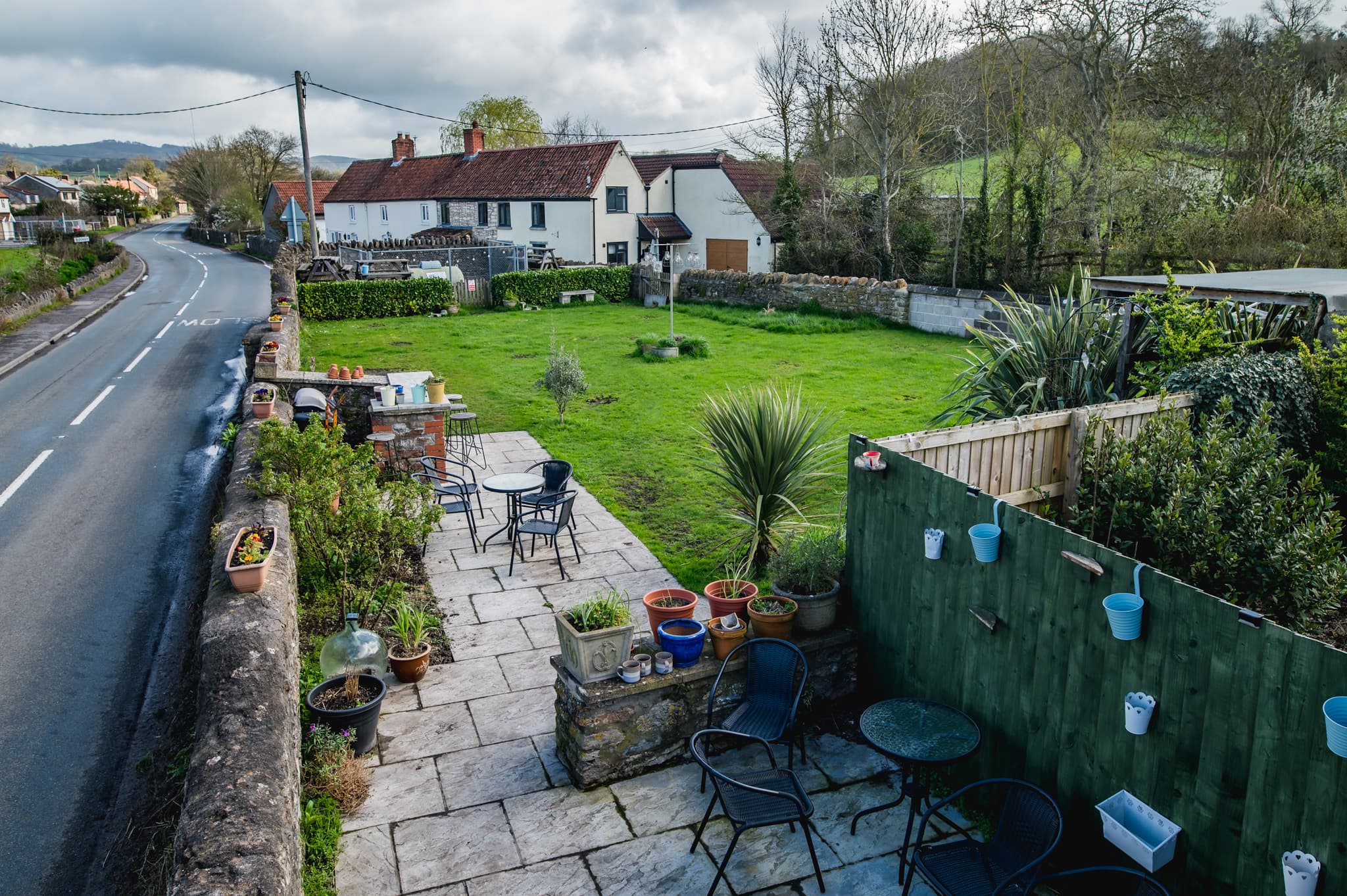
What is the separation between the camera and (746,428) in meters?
6.94

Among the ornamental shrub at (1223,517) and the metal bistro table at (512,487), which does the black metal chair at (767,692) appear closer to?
the ornamental shrub at (1223,517)

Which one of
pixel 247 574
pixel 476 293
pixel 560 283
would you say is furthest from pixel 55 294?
pixel 247 574

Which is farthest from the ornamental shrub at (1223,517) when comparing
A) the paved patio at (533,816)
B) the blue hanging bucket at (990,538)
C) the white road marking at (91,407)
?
the white road marking at (91,407)

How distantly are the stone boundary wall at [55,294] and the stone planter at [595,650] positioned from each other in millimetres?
24138

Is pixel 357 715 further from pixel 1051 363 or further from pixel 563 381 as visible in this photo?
pixel 563 381

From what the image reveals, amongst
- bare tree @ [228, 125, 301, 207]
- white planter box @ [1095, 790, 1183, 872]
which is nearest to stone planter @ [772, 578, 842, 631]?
white planter box @ [1095, 790, 1183, 872]

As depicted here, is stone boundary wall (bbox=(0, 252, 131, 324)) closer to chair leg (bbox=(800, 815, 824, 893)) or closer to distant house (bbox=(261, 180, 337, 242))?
distant house (bbox=(261, 180, 337, 242))

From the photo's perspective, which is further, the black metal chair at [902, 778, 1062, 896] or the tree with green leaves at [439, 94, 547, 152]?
the tree with green leaves at [439, 94, 547, 152]

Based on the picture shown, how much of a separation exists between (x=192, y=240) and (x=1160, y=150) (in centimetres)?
5871

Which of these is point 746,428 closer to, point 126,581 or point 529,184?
point 126,581

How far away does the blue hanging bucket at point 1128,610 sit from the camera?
144 inches

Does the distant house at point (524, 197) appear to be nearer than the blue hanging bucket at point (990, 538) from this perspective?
No

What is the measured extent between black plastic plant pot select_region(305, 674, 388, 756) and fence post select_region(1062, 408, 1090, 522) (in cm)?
473

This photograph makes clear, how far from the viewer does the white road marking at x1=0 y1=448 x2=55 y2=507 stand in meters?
10.2
